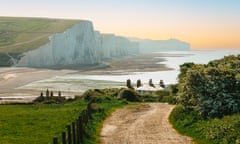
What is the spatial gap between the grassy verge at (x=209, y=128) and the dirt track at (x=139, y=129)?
2.09ft

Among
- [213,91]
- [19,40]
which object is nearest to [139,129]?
[213,91]

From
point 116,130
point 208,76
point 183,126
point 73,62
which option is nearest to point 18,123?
point 116,130

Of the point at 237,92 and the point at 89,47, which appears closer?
the point at 237,92

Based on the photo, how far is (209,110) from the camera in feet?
93.1

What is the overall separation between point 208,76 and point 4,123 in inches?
542

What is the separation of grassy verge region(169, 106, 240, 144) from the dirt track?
2.09ft

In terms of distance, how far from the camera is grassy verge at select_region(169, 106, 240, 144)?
21536 millimetres

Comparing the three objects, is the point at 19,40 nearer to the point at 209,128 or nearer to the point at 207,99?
the point at 207,99

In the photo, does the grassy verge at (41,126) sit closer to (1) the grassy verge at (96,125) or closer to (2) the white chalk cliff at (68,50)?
(1) the grassy verge at (96,125)

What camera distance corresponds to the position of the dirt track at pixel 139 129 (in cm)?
2350

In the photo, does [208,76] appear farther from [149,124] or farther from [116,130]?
[116,130]

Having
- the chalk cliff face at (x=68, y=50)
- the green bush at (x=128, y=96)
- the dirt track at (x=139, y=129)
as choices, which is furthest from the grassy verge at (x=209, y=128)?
the chalk cliff face at (x=68, y=50)

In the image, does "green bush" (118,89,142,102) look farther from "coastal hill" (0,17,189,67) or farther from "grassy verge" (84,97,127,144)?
"coastal hill" (0,17,189,67)

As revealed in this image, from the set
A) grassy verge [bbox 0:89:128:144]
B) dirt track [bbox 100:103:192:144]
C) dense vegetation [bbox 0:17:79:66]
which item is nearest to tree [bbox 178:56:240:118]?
dirt track [bbox 100:103:192:144]
